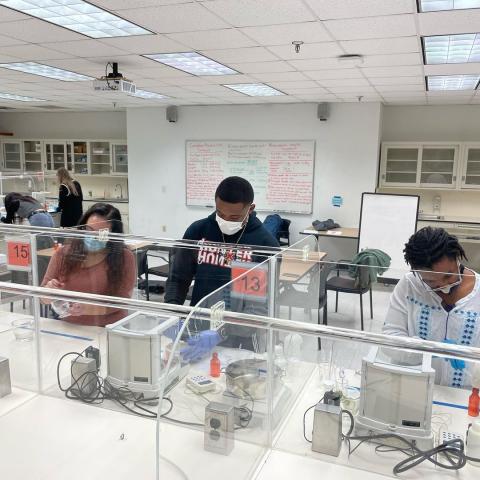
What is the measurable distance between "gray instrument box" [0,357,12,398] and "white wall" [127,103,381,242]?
18.2ft

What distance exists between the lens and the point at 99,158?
8750 mm

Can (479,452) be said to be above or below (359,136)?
below

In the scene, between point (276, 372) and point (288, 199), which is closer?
point (276, 372)

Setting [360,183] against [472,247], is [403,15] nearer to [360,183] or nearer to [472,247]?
[360,183]

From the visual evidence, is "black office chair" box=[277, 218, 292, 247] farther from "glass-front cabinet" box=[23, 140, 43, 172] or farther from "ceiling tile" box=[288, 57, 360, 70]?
"glass-front cabinet" box=[23, 140, 43, 172]

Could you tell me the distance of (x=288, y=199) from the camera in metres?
7.00

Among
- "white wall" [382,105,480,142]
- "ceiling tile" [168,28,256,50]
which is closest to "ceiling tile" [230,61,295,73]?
"ceiling tile" [168,28,256,50]

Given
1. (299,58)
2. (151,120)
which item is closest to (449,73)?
(299,58)

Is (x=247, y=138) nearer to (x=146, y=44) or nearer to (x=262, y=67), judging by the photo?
(x=262, y=67)

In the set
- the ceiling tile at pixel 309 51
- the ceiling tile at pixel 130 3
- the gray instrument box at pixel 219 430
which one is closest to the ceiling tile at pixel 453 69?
the ceiling tile at pixel 309 51

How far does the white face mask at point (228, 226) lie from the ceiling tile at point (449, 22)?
169cm

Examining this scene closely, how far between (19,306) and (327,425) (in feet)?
5.93

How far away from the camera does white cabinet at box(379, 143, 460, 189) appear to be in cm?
638

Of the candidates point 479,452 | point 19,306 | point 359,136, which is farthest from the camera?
point 359,136
